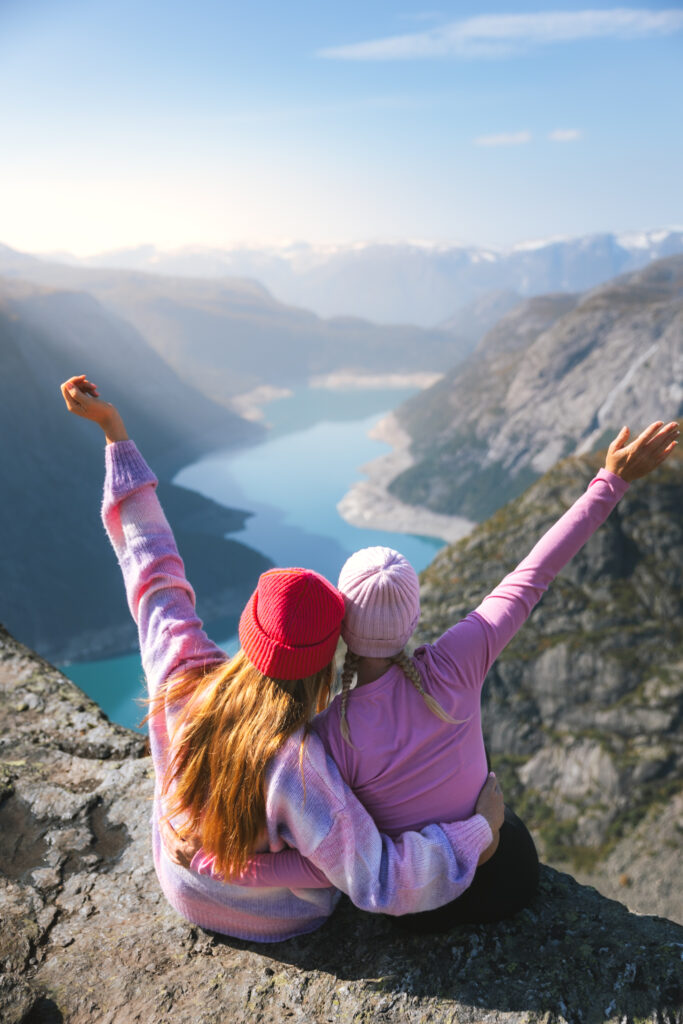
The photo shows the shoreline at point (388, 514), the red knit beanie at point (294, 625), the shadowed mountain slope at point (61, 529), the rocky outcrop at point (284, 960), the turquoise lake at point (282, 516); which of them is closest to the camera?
the red knit beanie at point (294, 625)

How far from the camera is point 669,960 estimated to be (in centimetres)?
319

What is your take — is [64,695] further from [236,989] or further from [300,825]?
[300,825]

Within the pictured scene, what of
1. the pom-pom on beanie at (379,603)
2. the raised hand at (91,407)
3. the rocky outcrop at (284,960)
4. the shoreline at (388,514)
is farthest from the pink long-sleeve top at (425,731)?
the shoreline at (388,514)

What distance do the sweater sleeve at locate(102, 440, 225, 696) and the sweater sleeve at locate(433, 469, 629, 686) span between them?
1.15 meters

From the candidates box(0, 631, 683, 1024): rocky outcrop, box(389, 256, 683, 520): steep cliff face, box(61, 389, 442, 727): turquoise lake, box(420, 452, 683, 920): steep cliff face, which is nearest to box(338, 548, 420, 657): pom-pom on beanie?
box(0, 631, 683, 1024): rocky outcrop

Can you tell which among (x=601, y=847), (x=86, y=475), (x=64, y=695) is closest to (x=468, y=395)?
(x=86, y=475)

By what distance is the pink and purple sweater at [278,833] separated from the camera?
2865mm

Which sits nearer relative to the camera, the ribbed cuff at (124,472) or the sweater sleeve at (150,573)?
the sweater sleeve at (150,573)

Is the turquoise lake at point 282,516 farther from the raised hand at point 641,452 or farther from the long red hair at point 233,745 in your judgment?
the raised hand at point 641,452

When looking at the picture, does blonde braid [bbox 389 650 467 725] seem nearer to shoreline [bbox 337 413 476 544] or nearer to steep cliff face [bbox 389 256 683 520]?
shoreline [bbox 337 413 476 544]

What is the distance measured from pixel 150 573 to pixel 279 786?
1.27 metres

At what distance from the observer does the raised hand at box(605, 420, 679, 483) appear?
334 centimetres

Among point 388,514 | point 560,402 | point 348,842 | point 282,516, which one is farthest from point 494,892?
point 560,402

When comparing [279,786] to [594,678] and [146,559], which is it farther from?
[594,678]
